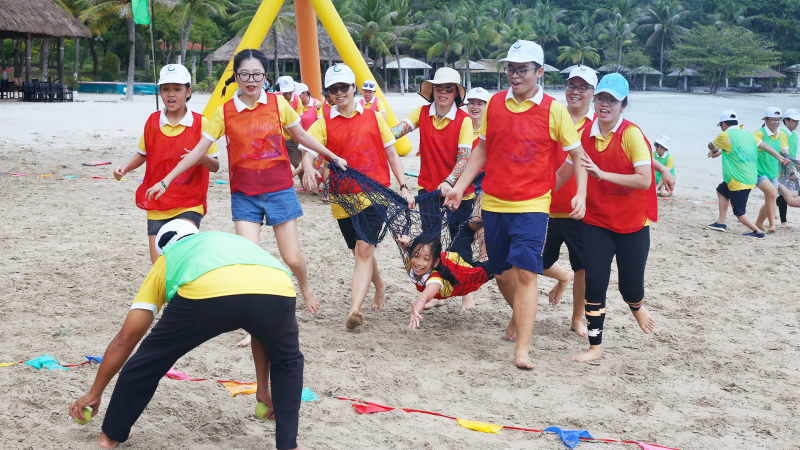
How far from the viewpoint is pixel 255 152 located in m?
4.87

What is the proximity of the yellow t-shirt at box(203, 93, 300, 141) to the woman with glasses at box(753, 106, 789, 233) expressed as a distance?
7.36 m

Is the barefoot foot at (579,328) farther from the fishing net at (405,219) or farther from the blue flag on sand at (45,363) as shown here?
the blue flag on sand at (45,363)

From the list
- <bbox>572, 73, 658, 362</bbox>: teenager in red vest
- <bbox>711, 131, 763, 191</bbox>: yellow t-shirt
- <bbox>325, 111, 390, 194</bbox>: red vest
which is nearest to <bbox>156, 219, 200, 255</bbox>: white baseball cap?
<bbox>325, 111, 390, 194</bbox>: red vest

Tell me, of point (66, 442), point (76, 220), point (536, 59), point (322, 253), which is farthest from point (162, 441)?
point (76, 220)

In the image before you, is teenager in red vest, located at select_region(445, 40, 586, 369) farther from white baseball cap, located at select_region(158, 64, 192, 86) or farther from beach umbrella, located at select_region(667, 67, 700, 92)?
beach umbrella, located at select_region(667, 67, 700, 92)

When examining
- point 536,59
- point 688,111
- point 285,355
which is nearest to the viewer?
point 285,355

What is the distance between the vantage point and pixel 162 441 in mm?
3402

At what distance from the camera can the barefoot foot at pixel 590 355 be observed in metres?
4.84

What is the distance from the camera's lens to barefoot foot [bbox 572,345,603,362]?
191 inches

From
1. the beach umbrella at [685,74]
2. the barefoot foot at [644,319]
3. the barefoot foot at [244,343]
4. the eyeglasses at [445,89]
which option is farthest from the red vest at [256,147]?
the beach umbrella at [685,74]

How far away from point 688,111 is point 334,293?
1472 inches

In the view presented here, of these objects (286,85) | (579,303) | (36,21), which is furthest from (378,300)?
(36,21)

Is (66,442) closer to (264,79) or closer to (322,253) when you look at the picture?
(264,79)

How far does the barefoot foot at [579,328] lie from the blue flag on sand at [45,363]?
3.68 metres
